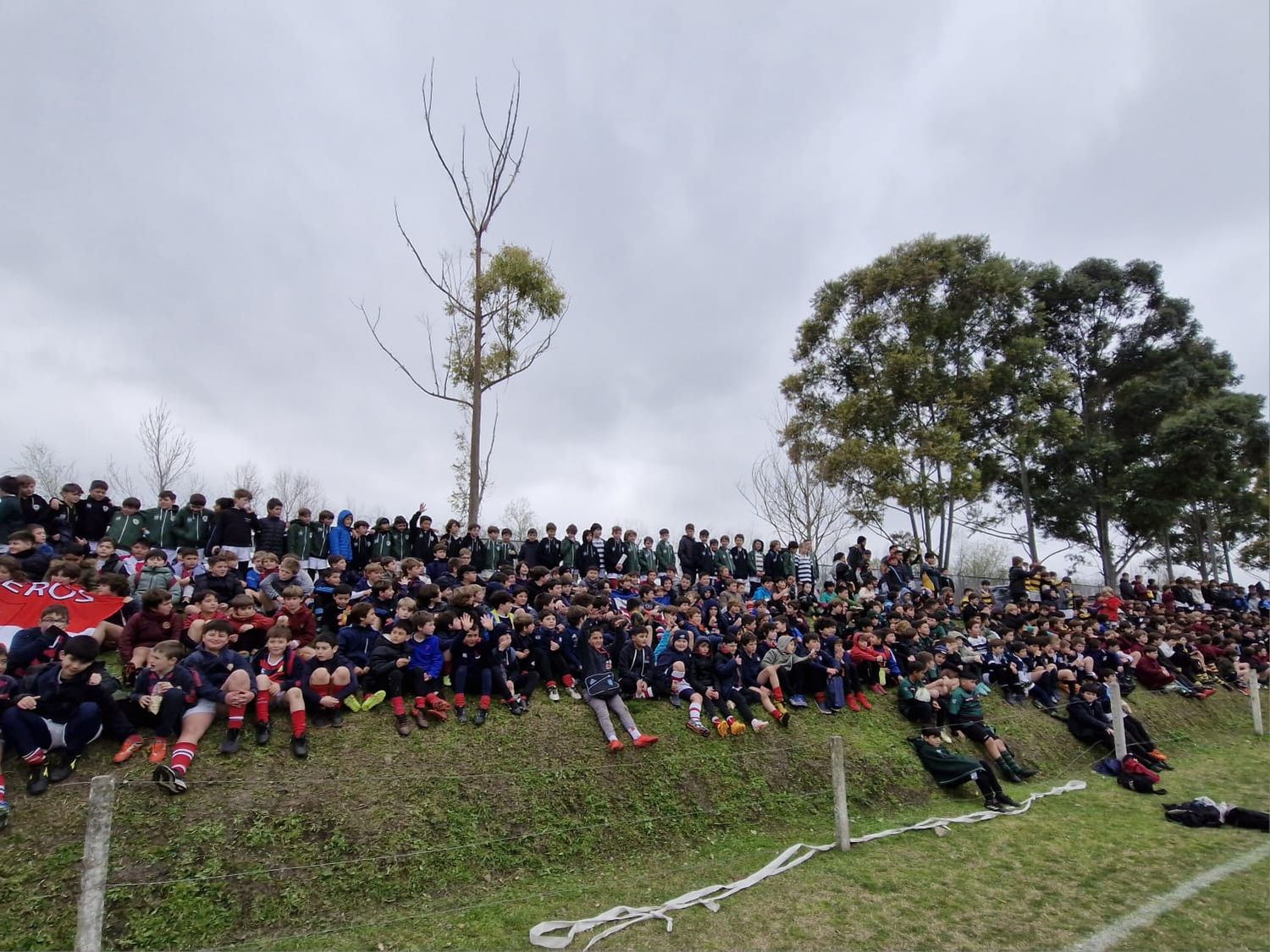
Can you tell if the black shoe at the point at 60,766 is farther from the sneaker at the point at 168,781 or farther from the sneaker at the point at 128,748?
the sneaker at the point at 168,781

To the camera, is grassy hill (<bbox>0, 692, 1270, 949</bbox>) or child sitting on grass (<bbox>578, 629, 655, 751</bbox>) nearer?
grassy hill (<bbox>0, 692, 1270, 949</bbox>)

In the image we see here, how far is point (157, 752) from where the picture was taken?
600 centimetres

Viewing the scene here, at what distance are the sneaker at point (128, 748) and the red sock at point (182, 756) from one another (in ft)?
0.97

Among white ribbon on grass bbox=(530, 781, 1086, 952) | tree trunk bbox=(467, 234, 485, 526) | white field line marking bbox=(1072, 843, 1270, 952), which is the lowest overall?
white field line marking bbox=(1072, 843, 1270, 952)

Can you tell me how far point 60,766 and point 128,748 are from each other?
0.47 m

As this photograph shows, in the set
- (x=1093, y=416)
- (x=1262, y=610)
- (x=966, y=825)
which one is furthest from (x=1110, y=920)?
(x=1093, y=416)

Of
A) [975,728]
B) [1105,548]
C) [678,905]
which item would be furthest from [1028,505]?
[678,905]

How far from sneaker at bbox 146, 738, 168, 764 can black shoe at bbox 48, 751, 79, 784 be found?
0.53 meters

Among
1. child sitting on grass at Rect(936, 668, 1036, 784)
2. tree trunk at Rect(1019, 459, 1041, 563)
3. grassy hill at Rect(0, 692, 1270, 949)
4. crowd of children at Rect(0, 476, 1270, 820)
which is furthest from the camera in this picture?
tree trunk at Rect(1019, 459, 1041, 563)

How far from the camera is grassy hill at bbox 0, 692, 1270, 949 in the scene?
502 centimetres

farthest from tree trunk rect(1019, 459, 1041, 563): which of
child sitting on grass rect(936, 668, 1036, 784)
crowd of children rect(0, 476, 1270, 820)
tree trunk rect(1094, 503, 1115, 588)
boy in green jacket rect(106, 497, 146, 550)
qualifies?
boy in green jacket rect(106, 497, 146, 550)

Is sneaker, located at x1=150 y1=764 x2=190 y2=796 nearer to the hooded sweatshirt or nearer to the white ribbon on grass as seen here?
the white ribbon on grass

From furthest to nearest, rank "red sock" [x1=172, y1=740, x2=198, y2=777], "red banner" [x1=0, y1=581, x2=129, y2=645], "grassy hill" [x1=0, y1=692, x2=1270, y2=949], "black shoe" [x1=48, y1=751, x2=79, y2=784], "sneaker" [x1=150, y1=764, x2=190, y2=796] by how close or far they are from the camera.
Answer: "red banner" [x1=0, y1=581, x2=129, y2=645], "red sock" [x1=172, y1=740, x2=198, y2=777], "sneaker" [x1=150, y1=764, x2=190, y2=796], "black shoe" [x1=48, y1=751, x2=79, y2=784], "grassy hill" [x1=0, y1=692, x2=1270, y2=949]

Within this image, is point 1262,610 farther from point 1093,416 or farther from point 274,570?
point 274,570
